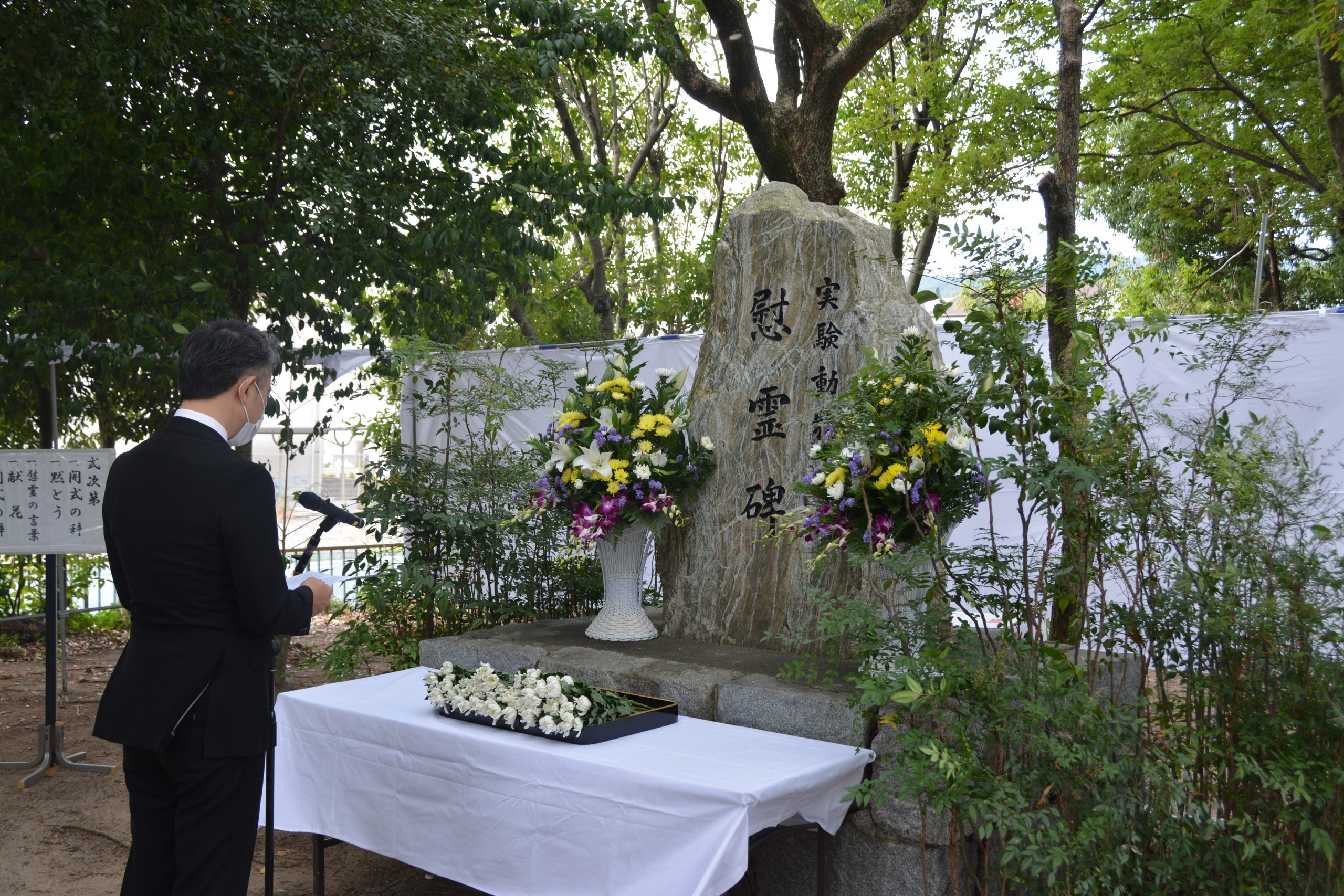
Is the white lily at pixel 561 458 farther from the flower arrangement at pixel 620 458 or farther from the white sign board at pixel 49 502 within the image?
the white sign board at pixel 49 502

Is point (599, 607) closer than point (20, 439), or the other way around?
point (599, 607)

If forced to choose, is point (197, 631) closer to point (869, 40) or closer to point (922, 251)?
point (869, 40)

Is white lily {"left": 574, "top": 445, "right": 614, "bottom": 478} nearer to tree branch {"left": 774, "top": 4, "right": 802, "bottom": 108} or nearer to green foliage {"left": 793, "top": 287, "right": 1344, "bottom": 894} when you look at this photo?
green foliage {"left": 793, "top": 287, "right": 1344, "bottom": 894}

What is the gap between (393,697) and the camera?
3.07m

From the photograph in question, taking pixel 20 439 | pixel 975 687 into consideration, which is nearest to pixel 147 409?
pixel 20 439

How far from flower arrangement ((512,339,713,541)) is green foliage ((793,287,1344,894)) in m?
1.19

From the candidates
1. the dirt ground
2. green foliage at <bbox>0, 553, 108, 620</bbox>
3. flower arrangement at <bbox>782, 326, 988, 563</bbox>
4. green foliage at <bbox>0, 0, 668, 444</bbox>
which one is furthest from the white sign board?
flower arrangement at <bbox>782, 326, 988, 563</bbox>

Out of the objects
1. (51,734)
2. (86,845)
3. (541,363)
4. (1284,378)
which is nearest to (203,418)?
(86,845)

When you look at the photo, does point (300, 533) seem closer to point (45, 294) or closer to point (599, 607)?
point (45, 294)

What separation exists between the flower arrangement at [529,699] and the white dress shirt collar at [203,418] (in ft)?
3.34

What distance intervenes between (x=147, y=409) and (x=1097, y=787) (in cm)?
688

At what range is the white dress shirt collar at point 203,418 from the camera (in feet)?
6.91

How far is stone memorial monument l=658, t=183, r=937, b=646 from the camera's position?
138 inches

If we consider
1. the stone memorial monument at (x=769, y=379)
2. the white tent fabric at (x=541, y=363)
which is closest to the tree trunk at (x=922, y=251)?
the white tent fabric at (x=541, y=363)
